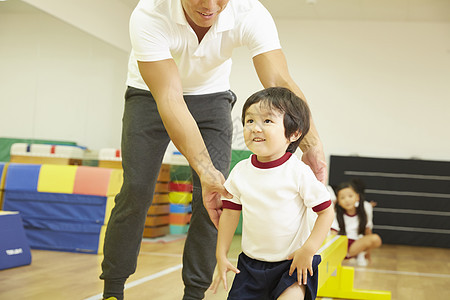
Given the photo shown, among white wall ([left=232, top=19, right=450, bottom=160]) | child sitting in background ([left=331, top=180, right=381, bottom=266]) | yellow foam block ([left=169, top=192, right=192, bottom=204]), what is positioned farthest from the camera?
→ white wall ([left=232, top=19, right=450, bottom=160])

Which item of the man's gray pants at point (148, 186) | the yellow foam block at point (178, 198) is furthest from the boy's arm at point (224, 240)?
the yellow foam block at point (178, 198)

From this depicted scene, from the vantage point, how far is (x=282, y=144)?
106 centimetres

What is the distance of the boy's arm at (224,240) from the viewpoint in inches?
42.1

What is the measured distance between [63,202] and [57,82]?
4.96ft

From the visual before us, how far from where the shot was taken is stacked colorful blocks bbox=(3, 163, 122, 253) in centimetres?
311

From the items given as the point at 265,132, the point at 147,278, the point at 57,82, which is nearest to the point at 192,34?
the point at 265,132

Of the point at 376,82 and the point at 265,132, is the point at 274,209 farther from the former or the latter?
the point at 376,82

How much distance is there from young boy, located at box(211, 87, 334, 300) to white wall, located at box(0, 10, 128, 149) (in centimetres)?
307

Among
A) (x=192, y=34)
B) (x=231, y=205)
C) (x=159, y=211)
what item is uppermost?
(x=192, y=34)

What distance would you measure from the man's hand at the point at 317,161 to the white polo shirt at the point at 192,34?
0.26m

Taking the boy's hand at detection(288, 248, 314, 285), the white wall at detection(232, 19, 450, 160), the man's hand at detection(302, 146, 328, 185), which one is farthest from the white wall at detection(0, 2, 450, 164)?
the boy's hand at detection(288, 248, 314, 285)

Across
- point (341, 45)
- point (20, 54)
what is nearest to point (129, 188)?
point (20, 54)

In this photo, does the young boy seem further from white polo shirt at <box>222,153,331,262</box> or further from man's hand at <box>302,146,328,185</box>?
man's hand at <box>302,146,328,185</box>

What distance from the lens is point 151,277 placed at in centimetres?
243
